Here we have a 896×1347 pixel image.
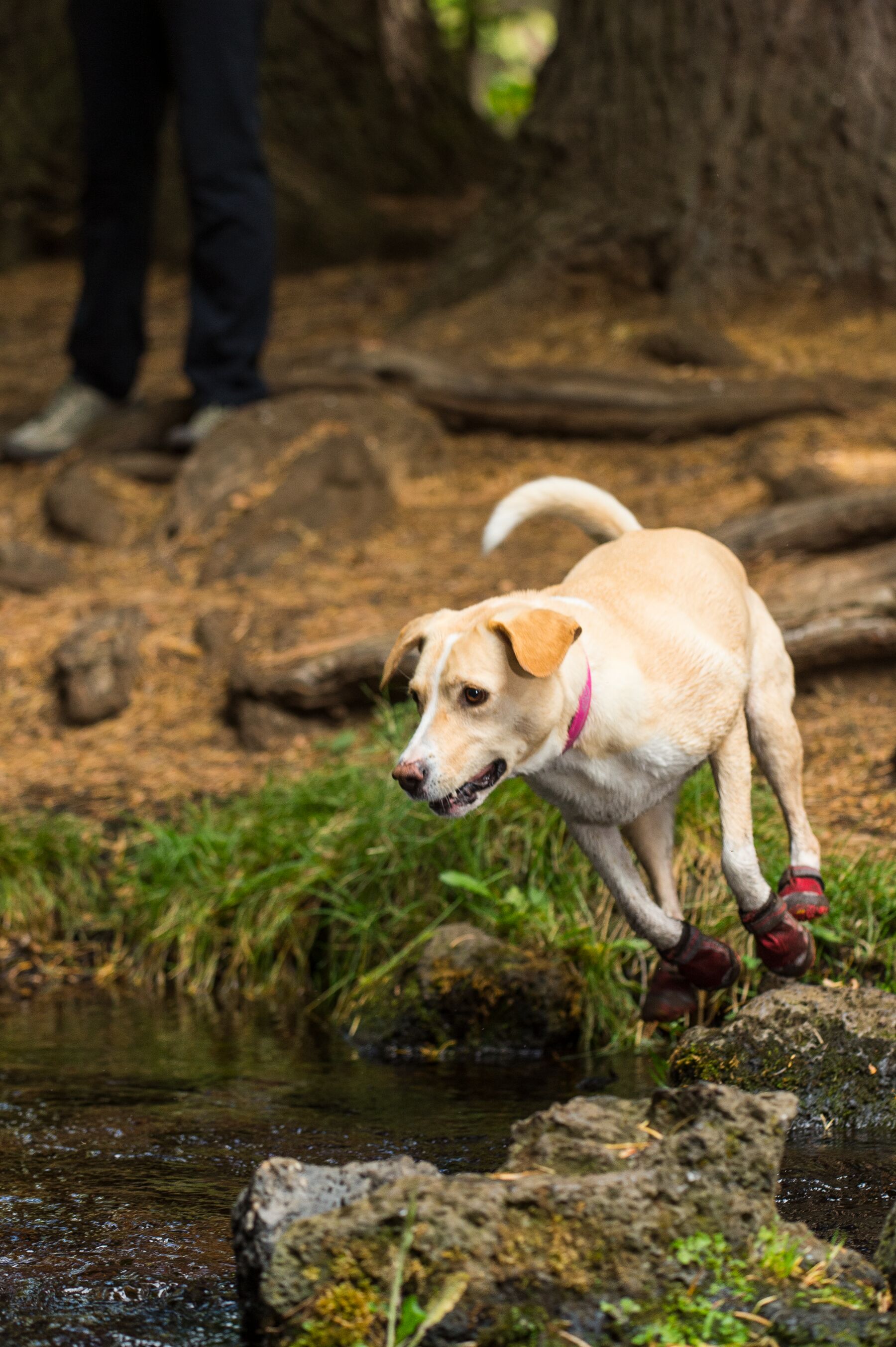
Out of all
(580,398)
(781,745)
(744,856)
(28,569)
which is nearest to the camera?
(744,856)

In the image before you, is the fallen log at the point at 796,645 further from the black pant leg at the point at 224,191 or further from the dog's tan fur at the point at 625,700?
the black pant leg at the point at 224,191

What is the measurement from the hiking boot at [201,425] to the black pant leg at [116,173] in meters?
0.70

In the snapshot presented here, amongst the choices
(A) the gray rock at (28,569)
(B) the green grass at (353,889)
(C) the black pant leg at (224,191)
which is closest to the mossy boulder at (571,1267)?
(B) the green grass at (353,889)

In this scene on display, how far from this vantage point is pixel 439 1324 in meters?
2.26

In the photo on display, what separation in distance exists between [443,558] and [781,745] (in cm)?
322

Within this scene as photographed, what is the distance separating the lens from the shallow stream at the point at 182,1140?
2572 mm

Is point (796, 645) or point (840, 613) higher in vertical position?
point (840, 613)

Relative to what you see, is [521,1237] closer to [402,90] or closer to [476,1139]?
[476,1139]

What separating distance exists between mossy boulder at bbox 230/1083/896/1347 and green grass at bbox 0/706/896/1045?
5.21 feet

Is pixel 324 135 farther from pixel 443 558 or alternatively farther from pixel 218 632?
pixel 218 632

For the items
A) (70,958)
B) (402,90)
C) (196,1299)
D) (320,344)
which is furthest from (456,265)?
(196,1299)

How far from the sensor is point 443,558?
6543 mm

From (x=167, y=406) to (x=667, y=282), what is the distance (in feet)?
9.62

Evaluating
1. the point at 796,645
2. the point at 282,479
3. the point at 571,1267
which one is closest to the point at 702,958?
the point at 571,1267
